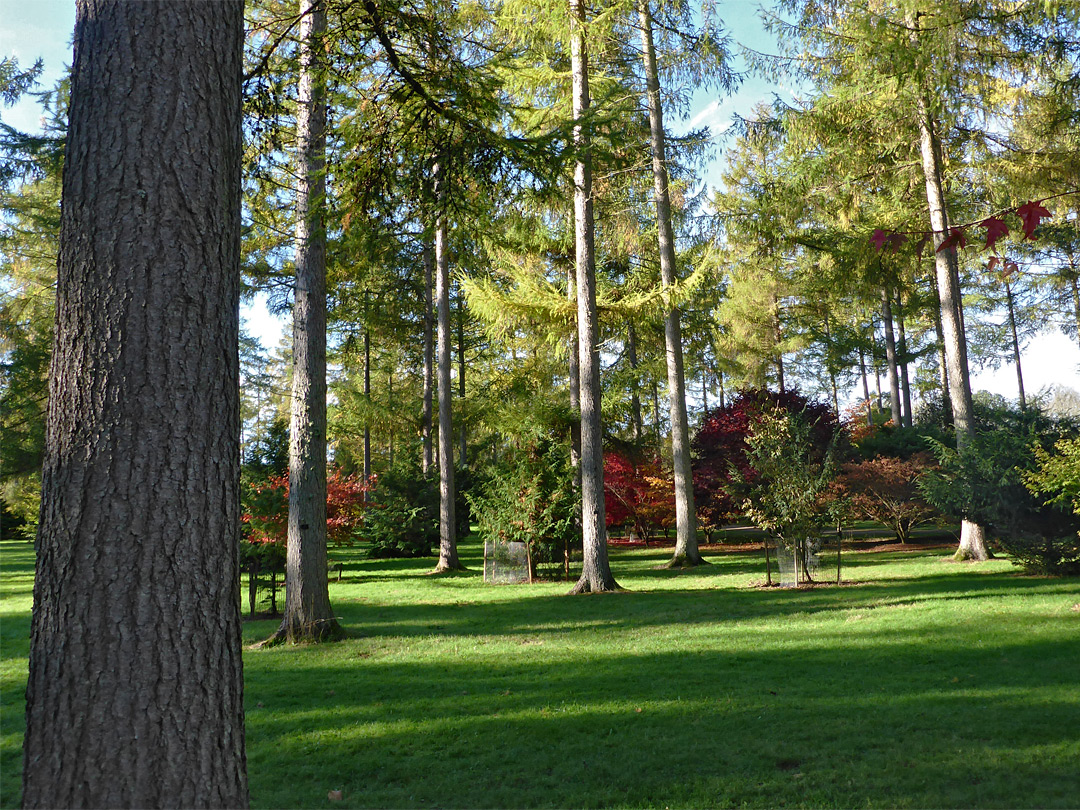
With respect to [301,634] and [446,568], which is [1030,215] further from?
[446,568]

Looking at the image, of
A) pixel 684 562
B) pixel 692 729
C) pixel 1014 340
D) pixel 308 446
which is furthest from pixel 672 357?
pixel 1014 340

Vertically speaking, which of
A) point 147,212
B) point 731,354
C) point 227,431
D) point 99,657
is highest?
point 731,354

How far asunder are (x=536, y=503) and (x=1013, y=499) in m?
8.05

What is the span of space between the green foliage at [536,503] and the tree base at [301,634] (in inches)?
241

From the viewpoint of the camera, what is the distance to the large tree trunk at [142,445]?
2.18 meters

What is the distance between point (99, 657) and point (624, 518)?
20387 mm

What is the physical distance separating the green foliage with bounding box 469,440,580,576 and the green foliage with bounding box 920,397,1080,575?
6.65 m

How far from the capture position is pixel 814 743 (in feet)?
14.6

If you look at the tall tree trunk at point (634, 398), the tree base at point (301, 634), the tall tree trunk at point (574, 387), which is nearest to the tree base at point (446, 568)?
the tall tree trunk at point (574, 387)

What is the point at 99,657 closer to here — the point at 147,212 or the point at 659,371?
the point at 147,212

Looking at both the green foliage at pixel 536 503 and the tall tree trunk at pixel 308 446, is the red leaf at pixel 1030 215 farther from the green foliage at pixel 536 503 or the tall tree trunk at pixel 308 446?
the green foliage at pixel 536 503

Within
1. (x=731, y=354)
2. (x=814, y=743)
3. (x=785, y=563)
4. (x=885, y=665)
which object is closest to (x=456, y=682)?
(x=814, y=743)

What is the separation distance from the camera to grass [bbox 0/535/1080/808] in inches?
154

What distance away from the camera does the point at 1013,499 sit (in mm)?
11352
